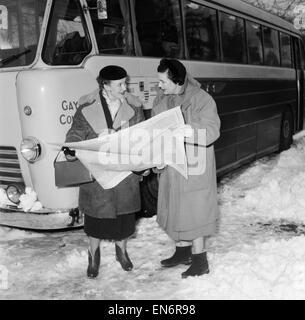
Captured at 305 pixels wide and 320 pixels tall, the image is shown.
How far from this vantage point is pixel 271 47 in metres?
9.32

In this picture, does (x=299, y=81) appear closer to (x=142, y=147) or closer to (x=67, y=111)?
(x=67, y=111)

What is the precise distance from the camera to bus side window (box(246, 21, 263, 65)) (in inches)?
320

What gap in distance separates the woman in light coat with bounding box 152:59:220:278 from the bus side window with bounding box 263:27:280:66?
5594 millimetres

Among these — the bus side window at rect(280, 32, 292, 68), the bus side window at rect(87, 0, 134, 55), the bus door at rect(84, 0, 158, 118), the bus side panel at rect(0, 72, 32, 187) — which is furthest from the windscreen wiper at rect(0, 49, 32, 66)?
the bus side window at rect(280, 32, 292, 68)

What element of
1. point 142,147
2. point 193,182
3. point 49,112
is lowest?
point 193,182

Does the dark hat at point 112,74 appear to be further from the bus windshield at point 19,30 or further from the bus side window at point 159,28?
the bus side window at point 159,28

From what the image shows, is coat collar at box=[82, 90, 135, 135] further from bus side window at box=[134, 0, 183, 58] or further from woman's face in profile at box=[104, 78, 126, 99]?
bus side window at box=[134, 0, 183, 58]

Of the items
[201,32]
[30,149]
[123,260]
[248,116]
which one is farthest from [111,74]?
[248,116]

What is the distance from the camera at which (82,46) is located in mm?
4734

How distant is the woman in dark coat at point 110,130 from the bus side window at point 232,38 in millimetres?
3628

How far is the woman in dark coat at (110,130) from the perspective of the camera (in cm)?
382

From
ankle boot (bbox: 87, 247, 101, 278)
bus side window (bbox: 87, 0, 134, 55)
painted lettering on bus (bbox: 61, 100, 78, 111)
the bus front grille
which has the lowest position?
ankle boot (bbox: 87, 247, 101, 278)

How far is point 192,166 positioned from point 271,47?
6.27 metres

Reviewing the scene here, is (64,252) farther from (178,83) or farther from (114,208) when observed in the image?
(178,83)
